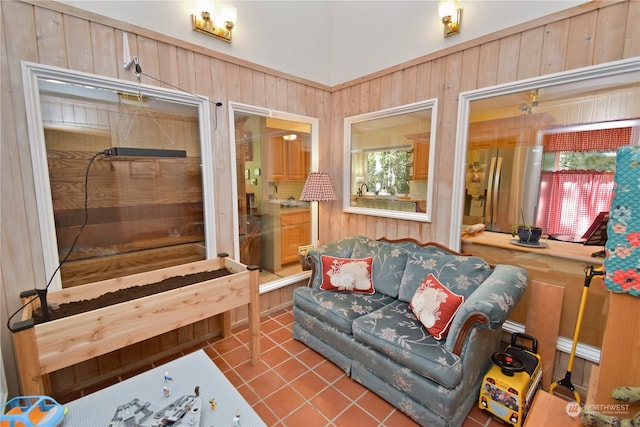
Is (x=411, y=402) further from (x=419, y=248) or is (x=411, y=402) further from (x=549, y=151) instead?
(x=549, y=151)

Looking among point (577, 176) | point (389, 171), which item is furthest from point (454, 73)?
point (577, 176)

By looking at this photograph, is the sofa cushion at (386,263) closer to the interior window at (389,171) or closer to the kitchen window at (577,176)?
the interior window at (389,171)

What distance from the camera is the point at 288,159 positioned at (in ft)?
10.7

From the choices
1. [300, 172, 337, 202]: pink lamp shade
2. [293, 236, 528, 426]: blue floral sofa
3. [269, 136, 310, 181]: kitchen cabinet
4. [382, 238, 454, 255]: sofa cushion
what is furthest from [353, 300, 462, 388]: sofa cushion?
[269, 136, 310, 181]: kitchen cabinet

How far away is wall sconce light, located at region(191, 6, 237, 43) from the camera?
221 centimetres

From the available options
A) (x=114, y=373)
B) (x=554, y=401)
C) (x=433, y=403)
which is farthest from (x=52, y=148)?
(x=554, y=401)

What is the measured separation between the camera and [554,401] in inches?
54.5

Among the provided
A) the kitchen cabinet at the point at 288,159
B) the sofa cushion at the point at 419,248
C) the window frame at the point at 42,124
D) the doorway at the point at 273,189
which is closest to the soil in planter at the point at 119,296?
the window frame at the point at 42,124

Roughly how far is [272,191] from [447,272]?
6.72 ft

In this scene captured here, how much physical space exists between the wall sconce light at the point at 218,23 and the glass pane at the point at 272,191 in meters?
0.65

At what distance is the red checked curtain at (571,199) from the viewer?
2188mm

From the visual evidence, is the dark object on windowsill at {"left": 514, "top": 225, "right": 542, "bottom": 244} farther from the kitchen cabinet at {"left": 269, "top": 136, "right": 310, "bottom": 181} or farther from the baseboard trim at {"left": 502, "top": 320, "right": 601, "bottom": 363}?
the kitchen cabinet at {"left": 269, "top": 136, "right": 310, "bottom": 181}

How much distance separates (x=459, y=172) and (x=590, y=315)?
4.43ft

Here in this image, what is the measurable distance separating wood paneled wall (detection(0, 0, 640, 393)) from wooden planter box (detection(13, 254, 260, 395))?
16.8 inches
